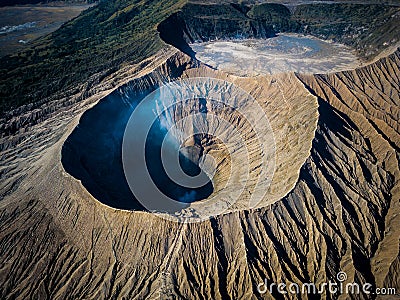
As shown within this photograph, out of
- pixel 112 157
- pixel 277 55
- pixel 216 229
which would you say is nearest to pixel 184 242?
pixel 216 229

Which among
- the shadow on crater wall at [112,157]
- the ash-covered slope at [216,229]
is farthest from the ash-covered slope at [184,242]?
the shadow on crater wall at [112,157]

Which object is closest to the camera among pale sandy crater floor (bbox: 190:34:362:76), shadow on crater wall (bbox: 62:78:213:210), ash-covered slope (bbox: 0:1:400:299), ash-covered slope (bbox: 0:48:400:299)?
ash-covered slope (bbox: 0:48:400:299)

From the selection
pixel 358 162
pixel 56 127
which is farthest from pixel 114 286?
pixel 358 162

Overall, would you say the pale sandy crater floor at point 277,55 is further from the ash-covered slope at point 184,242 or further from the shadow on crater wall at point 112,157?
the ash-covered slope at point 184,242

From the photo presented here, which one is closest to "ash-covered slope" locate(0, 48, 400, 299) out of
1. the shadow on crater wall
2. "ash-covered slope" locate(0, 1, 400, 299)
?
"ash-covered slope" locate(0, 1, 400, 299)

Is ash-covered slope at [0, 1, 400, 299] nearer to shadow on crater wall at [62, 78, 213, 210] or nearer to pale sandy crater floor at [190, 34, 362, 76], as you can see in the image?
shadow on crater wall at [62, 78, 213, 210]

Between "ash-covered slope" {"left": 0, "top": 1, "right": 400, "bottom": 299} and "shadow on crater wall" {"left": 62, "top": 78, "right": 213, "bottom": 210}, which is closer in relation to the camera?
"ash-covered slope" {"left": 0, "top": 1, "right": 400, "bottom": 299}

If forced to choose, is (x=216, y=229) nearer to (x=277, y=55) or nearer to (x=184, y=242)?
(x=184, y=242)

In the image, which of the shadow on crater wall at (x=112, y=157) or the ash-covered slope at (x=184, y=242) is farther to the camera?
the shadow on crater wall at (x=112, y=157)
